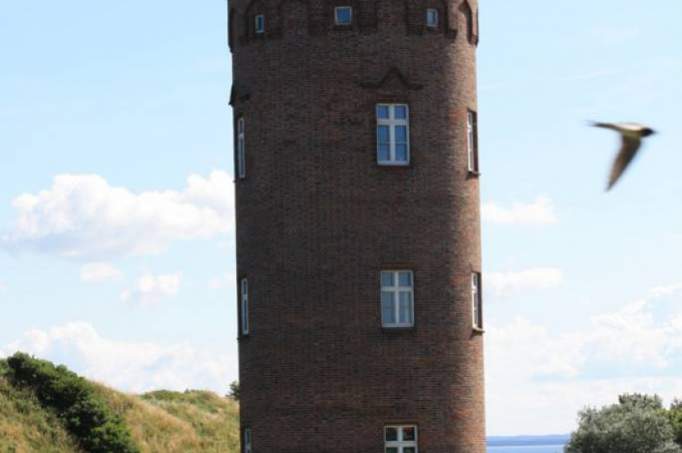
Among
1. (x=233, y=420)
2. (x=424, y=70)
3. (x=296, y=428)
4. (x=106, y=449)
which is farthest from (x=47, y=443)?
(x=424, y=70)

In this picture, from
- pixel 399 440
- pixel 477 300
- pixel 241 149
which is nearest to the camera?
pixel 399 440

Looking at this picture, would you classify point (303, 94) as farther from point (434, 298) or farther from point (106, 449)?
point (106, 449)

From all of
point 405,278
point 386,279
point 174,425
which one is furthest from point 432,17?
point 174,425

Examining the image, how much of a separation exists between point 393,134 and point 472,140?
2.68m

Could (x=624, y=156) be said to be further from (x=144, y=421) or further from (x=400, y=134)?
(x=144, y=421)

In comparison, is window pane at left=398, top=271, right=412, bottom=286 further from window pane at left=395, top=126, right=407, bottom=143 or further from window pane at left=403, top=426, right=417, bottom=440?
window pane at left=403, top=426, right=417, bottom=440

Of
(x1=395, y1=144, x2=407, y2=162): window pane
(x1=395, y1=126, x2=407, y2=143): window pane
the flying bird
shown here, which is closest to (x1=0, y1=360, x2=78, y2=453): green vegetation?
(x1=395, y1=144, x2=407, y2=162): window pane

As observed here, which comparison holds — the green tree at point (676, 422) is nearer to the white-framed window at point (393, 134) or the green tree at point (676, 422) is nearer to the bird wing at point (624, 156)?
the white-framed window at point (393, 134)

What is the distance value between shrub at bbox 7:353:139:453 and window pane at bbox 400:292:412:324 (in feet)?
60.9

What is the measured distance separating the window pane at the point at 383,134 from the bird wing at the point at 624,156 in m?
24.9

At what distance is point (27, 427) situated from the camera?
50.5 m

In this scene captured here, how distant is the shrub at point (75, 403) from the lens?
5016 centimetres

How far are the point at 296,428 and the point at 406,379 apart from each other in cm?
269

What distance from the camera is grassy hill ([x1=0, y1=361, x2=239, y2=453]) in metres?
49.8
